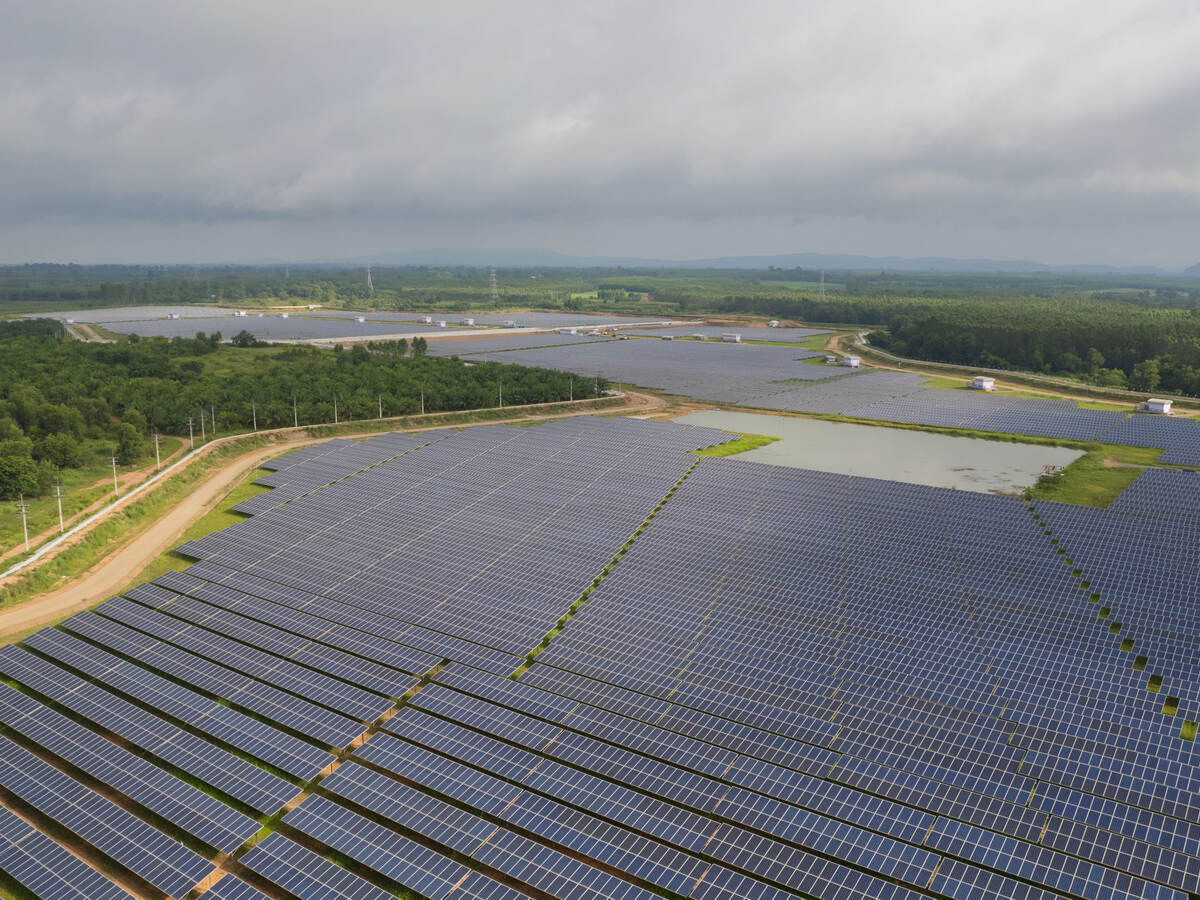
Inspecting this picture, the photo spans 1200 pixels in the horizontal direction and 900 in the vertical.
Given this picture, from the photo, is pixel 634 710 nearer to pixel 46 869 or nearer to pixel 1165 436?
pixel 46 869

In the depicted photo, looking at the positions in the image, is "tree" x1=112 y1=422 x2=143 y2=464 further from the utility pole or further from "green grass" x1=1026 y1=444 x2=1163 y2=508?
"green grass" x1=1026 y1=444 x2=1163 y2=508

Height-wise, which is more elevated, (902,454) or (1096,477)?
(902,454)

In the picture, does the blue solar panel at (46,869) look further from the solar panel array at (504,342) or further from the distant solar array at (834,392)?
the solar panel array at (504,342)

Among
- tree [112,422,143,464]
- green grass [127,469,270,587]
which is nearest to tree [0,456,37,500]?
tree [112,422,143,464]

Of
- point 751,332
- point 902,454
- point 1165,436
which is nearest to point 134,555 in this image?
point 902,454

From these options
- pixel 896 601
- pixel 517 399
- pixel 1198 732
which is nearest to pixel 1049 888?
pixel 1198 732
